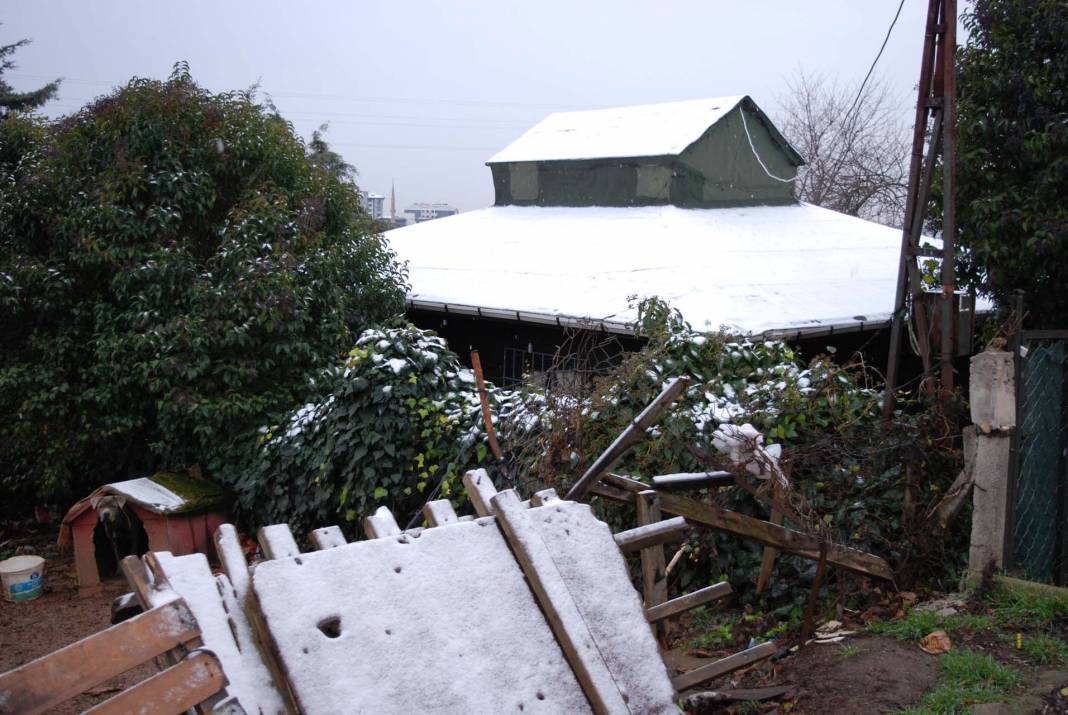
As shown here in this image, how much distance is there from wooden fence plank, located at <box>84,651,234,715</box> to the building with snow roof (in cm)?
616

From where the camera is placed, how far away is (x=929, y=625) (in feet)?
13.9

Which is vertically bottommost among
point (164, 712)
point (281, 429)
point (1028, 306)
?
point (281, 429)

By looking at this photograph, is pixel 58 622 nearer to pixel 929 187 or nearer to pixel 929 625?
pixel 929 625

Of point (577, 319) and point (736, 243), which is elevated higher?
point (736, 243)

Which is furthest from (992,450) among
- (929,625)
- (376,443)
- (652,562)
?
(376,443)

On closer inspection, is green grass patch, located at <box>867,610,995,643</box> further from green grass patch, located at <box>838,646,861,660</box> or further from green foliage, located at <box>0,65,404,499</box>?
green foliage, located at <box>0,65,404,499</box>

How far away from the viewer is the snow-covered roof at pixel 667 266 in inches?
357

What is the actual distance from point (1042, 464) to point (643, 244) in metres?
6.78

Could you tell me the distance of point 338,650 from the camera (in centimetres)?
250

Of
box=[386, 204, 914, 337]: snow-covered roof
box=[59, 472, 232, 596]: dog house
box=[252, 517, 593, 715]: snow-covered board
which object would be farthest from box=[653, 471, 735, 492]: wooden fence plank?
box=[59, 472, 232, 596]: dog house

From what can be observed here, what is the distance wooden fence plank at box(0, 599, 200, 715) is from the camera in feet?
6.82

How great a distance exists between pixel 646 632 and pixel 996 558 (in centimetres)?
261

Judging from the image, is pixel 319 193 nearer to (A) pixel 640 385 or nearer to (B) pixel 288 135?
(B) pixel 288 135

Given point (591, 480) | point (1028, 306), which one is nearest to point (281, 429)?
point (591, 480)
